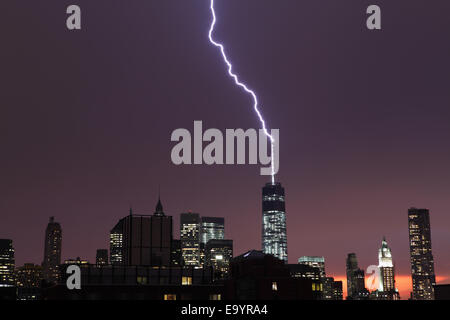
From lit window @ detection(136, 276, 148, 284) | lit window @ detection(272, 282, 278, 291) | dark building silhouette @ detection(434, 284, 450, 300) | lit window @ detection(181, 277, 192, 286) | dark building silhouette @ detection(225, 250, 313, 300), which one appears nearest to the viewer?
dark building silhouette @ detection(434, 284, 450, 300)

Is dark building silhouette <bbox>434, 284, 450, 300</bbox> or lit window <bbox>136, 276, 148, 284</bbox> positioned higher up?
lit window <bbox>136, 276, 148, 284</bbox>

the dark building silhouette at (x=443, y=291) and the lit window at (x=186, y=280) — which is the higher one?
the lit window at (x=186, y=280)

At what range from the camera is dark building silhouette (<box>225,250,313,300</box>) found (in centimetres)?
11244

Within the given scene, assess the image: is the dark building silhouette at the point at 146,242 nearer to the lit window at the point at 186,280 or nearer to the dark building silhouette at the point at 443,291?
the lit window at the point at 186,280

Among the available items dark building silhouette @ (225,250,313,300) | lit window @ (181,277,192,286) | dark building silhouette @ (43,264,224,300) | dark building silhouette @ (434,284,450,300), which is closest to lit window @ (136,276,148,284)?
dark building silhouette @ (43,264,224,300)

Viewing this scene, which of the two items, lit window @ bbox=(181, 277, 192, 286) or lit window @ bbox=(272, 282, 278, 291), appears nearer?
lit window @ bbox=(181, 277, 192, 286)

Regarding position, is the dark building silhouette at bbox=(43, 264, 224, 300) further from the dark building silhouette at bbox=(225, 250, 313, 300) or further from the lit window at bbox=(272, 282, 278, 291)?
the lit window at bbox=(272, 282, 278, 291)

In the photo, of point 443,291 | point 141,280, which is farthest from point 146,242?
point 443,291

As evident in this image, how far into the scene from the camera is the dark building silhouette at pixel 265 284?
112438 millimetres

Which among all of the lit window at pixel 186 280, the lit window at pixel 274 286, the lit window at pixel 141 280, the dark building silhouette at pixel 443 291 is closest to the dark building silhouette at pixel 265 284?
the lit window at pixel 274 286

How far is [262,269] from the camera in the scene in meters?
122
